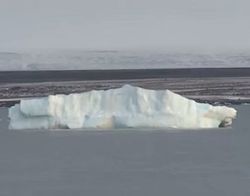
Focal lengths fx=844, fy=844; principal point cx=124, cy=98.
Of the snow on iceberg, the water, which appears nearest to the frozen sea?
the snow on iceberg

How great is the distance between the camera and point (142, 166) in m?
5.11

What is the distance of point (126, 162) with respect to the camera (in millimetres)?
5223

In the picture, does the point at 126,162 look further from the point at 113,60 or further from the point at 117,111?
the point at 113,60

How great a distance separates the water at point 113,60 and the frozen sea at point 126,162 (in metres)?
2.71

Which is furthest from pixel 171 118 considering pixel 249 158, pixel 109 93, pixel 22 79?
pixel 22 79

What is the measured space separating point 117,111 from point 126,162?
1.24 m

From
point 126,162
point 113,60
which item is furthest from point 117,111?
point 113,60

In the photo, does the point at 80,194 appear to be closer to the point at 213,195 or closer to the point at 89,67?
the point at 213,195

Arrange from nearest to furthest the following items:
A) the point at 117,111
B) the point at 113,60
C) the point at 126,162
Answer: the point at 126,162
the point at 117,111
the point at 113,60

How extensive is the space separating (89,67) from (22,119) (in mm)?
3185

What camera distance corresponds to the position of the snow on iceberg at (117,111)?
6.32 m

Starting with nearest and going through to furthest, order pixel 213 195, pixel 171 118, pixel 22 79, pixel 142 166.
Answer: pixel 213 195 < pixel 142 166 < pixel 171 118 < pixel 22 79

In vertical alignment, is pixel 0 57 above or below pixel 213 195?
above

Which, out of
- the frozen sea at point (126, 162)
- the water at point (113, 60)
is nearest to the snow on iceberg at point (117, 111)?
the frozen sea at point (126, 162)
